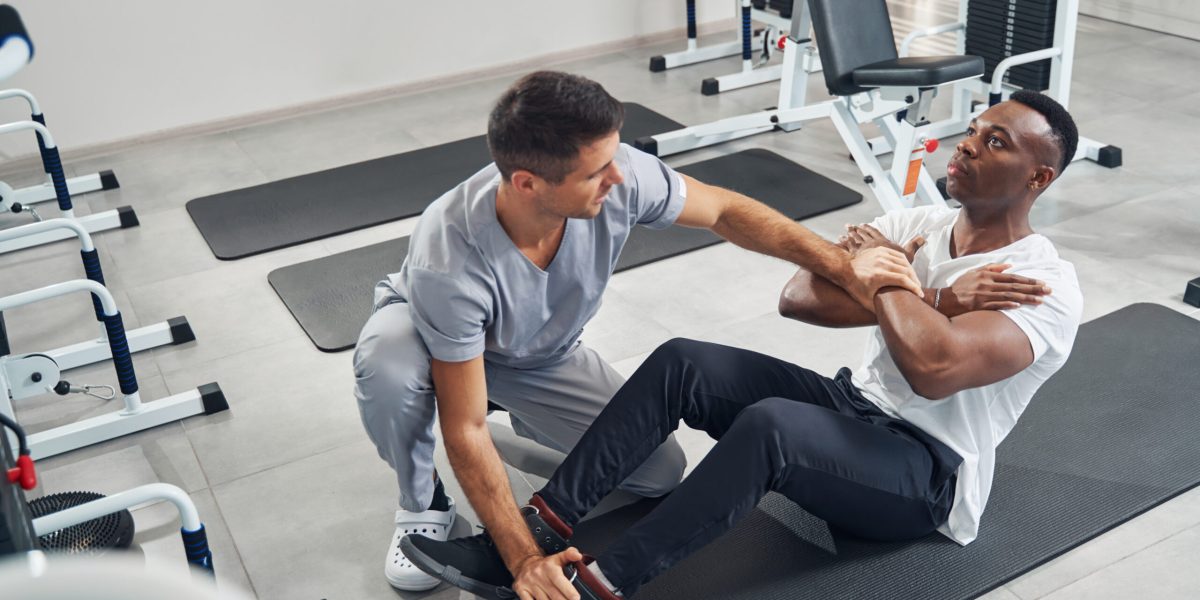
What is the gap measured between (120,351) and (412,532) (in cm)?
87

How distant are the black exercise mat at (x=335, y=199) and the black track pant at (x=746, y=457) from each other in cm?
212

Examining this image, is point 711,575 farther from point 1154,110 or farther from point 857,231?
point 1154,110

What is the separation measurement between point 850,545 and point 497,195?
90cm

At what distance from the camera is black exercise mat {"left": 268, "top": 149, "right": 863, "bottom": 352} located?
127 inches

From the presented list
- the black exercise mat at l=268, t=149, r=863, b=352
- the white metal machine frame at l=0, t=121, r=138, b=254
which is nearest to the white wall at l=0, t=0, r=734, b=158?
the white metal machine frame at l=0, t=121, r=138, b=254

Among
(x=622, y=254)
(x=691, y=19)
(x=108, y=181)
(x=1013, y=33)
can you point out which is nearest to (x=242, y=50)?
(x=108, y=181)

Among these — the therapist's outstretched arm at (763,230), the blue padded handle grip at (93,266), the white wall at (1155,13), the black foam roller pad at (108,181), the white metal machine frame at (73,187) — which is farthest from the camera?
the white wall at (1155,13)

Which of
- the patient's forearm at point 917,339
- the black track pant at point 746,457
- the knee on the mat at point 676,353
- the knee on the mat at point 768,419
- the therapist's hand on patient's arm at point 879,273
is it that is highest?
the therapist's hand on patient's arm at point 879,273

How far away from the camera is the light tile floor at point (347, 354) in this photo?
7.35 ft

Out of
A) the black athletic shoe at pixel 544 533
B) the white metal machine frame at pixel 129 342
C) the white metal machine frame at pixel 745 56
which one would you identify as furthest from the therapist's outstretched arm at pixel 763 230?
the white metal machine frame at pixel 745 56

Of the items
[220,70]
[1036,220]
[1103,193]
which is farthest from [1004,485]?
→ [220,70]

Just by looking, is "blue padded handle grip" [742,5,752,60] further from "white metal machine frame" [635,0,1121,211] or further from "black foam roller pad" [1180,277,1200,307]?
"black foam roller pad" [1180,277,1200,307]

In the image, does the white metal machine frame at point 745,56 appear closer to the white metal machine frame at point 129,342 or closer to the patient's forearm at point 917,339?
the white metal machine frame at point 129,342

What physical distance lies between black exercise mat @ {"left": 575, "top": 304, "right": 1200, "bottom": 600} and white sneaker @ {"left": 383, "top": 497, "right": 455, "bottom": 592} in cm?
26
